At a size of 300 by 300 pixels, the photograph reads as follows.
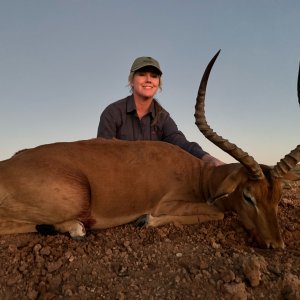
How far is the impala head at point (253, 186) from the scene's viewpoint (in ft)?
16.4

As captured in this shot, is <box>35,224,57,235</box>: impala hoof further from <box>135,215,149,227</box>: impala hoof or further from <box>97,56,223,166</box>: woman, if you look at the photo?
<box>97,56,223,166</box>: woman

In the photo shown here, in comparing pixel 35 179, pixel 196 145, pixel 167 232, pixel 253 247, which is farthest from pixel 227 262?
pixel 196 145

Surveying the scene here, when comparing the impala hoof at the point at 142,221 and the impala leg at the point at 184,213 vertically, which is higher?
the impala leg at the point at 184,213

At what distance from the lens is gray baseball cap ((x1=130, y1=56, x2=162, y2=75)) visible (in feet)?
28.0

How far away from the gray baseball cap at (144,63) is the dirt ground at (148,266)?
14.1 feet

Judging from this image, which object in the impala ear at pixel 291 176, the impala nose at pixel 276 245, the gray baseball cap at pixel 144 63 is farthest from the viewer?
the gray baseball cap at pixel 144 63

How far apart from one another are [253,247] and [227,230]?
61 cm

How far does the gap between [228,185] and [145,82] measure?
434 centimetres

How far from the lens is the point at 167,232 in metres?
5.39

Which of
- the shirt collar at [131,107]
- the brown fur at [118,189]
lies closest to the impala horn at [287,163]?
the brown fur at [118,189]

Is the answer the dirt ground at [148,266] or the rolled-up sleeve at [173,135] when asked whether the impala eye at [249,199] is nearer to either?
the dirt ground at [148,266]

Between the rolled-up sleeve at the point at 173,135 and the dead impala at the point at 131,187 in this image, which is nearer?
the dead impala at the point at 131,187

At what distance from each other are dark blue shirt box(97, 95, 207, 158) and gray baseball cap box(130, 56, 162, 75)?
0.75m

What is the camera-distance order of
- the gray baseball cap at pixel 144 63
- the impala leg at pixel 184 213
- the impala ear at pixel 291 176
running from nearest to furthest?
the impala ear at pixel 291 176 → the impala leg at pixel 184 213 → the gray baseball cap at pixel 144 63
